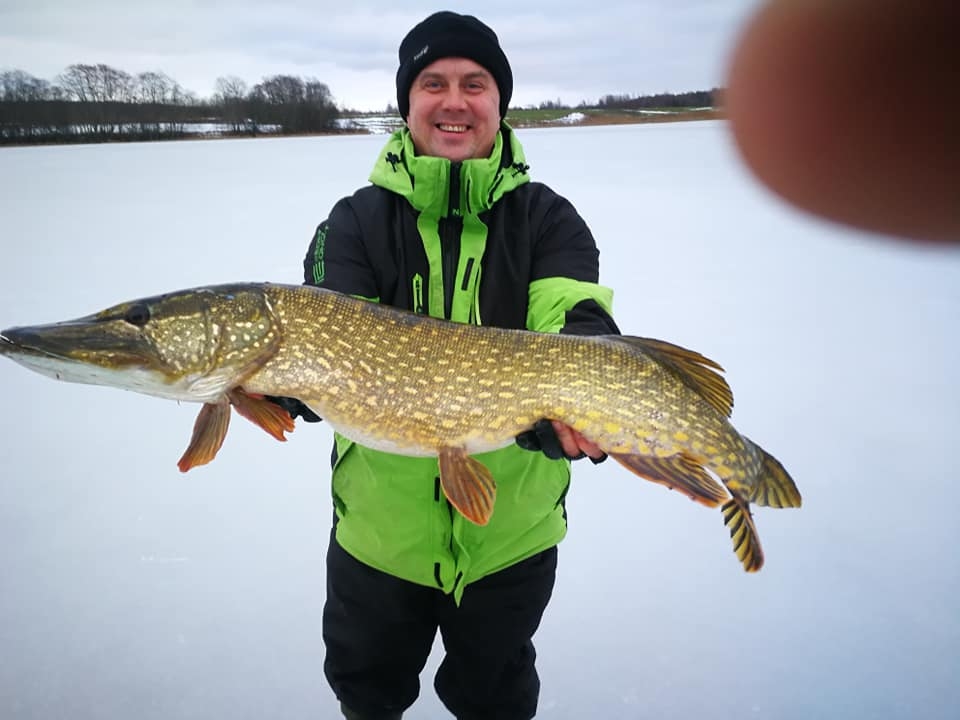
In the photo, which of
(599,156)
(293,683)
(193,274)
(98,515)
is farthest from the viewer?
(599,156)

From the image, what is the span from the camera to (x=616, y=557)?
204 cm

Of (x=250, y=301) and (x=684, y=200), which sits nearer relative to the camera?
(x=250, y=301)

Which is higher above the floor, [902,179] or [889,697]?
[902,179]

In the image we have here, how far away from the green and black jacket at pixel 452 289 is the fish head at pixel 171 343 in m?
0.24

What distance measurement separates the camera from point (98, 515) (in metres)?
2.15

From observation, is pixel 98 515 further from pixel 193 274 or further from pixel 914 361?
pixel 914 361

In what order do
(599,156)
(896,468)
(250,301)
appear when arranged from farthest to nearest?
(599,156) → (896,468) → (250,301)

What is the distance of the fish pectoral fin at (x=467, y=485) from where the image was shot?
51.8 inches

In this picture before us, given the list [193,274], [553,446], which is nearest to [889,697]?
[553,446]

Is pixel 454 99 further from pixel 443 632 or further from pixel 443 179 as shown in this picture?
pixel 443 632

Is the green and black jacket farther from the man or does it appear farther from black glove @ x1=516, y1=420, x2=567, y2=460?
black glove @ x1=516, y1=420, x2=567, y2=460

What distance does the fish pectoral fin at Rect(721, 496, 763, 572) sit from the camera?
1.29m

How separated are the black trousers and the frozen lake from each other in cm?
20

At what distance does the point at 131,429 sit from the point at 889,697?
9.62ft
